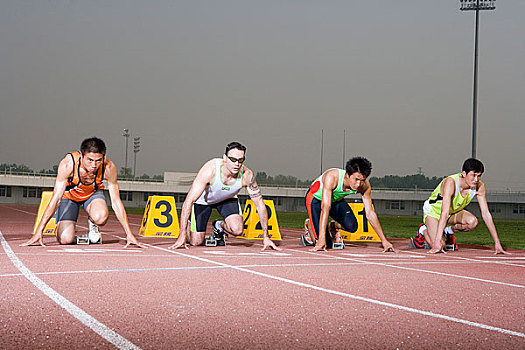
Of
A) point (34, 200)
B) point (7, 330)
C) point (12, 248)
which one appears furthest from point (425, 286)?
point (34, 200)

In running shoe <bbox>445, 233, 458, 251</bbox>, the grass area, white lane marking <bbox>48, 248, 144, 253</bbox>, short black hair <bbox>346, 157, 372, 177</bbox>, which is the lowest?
the grass area

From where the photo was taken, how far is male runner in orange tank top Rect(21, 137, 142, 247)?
9.52 metres

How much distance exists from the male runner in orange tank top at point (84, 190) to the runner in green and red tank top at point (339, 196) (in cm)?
333

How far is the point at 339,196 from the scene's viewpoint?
1149cm

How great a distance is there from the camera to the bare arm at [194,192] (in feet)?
32.3

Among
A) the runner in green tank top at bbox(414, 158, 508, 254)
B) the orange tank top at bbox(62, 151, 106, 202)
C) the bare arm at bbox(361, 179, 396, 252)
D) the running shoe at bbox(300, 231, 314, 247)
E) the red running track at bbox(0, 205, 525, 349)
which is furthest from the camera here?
the running shoe at bbox(300, 231, 314, 247)

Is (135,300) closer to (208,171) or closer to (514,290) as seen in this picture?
(514,290)

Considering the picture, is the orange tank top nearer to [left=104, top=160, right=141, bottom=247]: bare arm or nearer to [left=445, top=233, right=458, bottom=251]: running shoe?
[left=104, top=160, right=141, bottom=247]: bare arm

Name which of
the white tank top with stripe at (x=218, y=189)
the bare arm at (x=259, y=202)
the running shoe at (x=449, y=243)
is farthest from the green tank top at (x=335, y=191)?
the running shoe at (x=449, y=243)

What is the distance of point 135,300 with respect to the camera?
194 inches

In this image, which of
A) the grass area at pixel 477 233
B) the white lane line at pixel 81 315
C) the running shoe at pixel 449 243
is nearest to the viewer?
the white lane line at pixel 81 315

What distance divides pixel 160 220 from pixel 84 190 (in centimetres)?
439

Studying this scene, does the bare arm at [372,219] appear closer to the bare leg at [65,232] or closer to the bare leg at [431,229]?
A: the bare leg at [431,229]

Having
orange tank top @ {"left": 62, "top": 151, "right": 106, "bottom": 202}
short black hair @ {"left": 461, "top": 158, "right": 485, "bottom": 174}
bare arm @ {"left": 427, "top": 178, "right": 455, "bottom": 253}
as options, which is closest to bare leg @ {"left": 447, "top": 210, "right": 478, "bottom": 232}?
bare arm @ {"left": 427, "top": 178, "right": 455, "bottom": 253}
